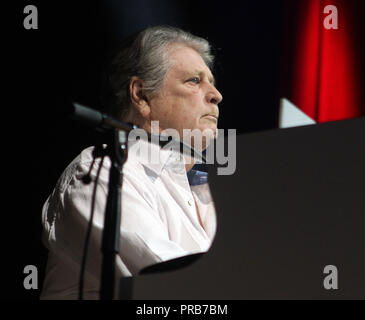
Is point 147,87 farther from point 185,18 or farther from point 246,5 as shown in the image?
point 246,5

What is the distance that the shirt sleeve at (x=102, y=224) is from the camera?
44.0 inches

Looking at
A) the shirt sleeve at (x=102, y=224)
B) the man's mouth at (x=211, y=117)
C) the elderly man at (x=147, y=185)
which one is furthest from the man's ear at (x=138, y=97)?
the shirt sleeve at (x=102, y=224)

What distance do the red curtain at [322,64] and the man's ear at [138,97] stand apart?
124 cm

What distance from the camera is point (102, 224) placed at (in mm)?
1180

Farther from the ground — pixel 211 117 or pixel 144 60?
pixel 144 60

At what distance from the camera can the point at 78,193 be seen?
4.08 ft

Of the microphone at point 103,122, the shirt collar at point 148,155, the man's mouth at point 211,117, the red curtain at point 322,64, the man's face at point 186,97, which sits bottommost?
the microphone at point 103,122

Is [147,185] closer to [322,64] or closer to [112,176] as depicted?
[112,176]

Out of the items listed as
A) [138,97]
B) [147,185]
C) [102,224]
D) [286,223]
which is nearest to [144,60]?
[138,97]

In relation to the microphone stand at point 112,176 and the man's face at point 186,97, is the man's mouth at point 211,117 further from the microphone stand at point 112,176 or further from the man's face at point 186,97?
the microphone stand at point 112,176

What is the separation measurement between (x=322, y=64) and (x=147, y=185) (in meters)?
1.79

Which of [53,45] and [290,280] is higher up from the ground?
[53,45]

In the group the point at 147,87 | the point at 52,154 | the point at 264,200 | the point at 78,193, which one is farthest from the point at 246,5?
the point at 264,200
